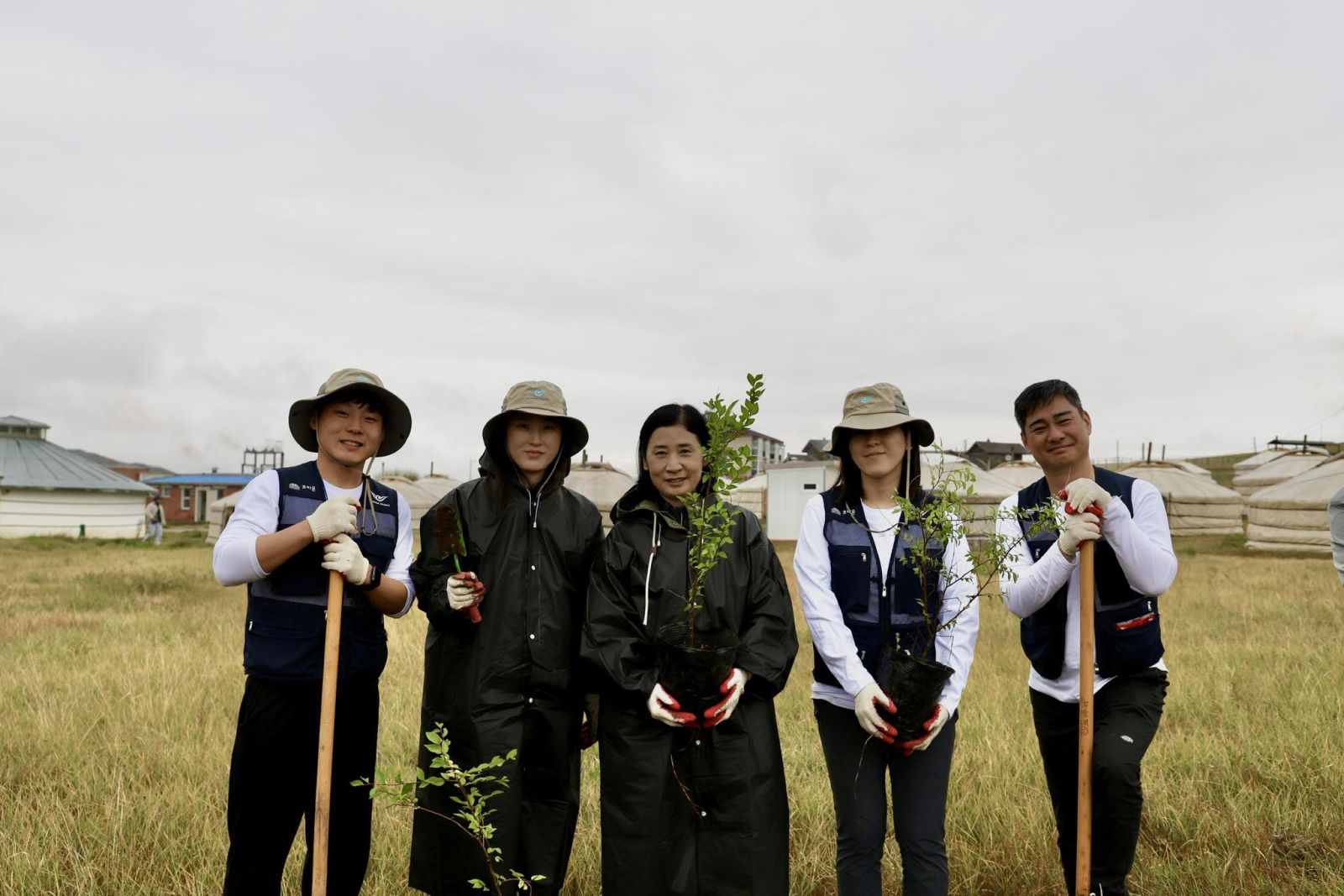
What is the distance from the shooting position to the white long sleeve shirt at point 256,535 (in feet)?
9.59

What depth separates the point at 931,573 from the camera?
9.89 feet

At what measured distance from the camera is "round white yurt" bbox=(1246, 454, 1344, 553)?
1980 cm

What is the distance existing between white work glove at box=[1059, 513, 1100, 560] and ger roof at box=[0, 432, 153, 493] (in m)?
34.3

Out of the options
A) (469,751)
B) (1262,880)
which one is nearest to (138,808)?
(469,751)

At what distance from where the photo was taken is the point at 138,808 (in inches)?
164

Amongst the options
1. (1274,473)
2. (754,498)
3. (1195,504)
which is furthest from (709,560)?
(1274,473)

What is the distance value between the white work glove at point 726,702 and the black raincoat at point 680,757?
3.6 inches

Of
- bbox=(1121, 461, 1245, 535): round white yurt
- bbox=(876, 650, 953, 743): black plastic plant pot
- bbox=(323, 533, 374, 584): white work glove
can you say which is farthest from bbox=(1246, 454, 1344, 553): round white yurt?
bbox=(323, 533, 374, 584): white work glove

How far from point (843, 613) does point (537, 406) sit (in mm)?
1363

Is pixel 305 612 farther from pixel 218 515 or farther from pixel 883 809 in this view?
pixel 218 515

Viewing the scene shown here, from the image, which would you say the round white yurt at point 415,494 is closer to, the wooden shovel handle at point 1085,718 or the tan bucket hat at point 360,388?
the tan bucket hat at point 360,388

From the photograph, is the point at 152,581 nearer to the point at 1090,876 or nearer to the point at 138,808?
the point at 138,808

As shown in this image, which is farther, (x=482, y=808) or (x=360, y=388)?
(x=360, y=388)

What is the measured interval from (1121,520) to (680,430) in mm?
1584
